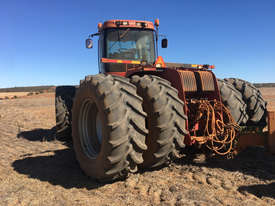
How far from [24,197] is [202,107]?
9.19 ft

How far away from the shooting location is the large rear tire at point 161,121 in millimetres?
3350

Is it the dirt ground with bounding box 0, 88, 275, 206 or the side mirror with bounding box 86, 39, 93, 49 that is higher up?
the side mirror with bounding box 86, 39, 93, 49

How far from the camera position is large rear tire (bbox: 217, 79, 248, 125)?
179 inches

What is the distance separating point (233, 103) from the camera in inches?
180

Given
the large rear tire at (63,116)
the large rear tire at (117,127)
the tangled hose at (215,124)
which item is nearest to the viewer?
the large rear tire at (117,127)

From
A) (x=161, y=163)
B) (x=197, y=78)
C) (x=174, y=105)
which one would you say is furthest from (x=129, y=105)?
(x=197, y=78)

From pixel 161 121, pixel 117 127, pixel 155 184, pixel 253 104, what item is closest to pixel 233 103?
pixel 253 104

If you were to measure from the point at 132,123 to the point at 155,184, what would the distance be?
2.98 feet

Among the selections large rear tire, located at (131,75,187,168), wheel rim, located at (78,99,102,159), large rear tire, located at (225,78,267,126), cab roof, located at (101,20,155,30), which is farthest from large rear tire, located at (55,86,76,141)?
large rear tire, located at (225,78,267,126)

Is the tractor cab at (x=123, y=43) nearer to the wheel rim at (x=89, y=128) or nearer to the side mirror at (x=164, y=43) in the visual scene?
the side mirror at (x=164, y=43)

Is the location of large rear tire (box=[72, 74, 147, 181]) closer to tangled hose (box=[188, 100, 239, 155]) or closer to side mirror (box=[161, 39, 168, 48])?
tangled hose (box=[188, 100, 239, 155])

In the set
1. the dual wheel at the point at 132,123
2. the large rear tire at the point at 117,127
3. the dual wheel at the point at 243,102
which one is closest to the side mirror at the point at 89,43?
the dual wheel at the point at 132,123

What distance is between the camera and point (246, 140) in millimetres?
3887

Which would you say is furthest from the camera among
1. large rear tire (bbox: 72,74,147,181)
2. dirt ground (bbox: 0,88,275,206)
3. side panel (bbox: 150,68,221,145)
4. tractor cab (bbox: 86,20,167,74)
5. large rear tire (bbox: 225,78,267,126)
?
tractor cab (bbox: 86,20,167,74)
